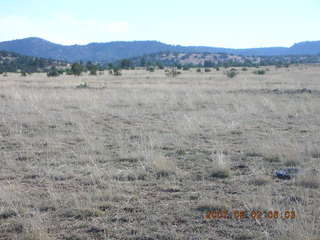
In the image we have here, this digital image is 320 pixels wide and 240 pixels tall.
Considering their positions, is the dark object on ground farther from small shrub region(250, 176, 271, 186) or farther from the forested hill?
the forested hill

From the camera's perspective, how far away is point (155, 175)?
23.1 ft

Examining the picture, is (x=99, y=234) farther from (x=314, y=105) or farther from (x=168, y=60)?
(x=168, y=60)

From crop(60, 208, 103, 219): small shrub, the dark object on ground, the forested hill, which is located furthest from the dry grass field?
the forested hill

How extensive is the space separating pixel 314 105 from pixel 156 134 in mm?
8263

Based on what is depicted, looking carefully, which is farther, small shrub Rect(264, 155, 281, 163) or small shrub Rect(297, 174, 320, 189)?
small shrub Rect(264, 155, 281, 163)

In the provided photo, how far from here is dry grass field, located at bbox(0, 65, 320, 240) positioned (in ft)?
15.9

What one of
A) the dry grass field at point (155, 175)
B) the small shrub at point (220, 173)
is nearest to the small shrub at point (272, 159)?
the dry grass field at point (155, 175)

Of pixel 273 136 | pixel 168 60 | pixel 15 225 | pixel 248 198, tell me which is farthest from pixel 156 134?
pixel 168 60

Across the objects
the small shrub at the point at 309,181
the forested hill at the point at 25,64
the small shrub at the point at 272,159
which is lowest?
the small shrub at the point at 272,159

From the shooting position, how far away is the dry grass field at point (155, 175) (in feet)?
15.9

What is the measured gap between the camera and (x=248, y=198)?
223 inches
